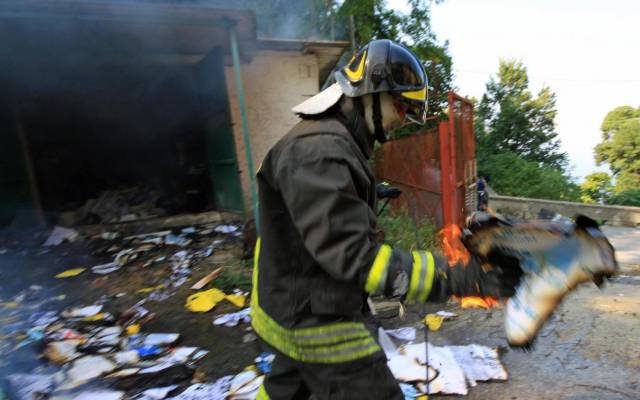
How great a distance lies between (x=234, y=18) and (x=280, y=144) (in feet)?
12.0

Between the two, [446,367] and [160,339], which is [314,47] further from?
[446,367]

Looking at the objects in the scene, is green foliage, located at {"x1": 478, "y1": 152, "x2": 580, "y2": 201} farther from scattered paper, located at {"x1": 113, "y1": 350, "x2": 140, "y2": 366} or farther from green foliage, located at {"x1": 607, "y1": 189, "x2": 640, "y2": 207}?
scattered paper, located at {"x1": 113, "y1": 350, "x2": 140, "y2": 366}

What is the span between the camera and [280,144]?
1.25 meters

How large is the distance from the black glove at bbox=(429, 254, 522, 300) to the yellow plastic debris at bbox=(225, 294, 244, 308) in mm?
2797

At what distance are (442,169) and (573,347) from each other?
2697 millimetres

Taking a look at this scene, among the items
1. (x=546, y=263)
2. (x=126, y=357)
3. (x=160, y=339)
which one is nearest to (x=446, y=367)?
(x=546, y=263)

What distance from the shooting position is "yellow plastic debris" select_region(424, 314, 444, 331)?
3135 millimetres

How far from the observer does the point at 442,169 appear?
493cm

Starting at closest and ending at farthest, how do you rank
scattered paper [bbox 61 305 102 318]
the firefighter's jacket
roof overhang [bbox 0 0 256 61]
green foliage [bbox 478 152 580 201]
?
the firefighter's jacket
scattered paper [bbox 61 305 102 318]
roof overhang [bbox 0 0 256 61]
green foliage [bbox 478 152 580 201]

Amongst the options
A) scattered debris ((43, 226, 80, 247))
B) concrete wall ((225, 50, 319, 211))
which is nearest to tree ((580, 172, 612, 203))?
concrete wall ((225, 50, 319, 211))

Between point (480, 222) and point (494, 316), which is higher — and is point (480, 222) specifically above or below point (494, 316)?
above

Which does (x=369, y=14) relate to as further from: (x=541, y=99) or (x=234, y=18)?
(x=541, y=99)

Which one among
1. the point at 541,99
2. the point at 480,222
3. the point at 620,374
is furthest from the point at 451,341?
the point at 541,99

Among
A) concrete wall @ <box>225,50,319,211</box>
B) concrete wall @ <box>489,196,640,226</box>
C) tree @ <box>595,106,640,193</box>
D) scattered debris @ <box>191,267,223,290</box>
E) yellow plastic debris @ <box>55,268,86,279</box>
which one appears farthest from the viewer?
tree @ <box>595,106,640,193</box>
